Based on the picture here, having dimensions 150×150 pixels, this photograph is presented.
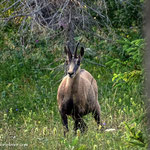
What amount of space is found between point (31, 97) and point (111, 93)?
1996mm

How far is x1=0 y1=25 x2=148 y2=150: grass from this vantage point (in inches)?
214

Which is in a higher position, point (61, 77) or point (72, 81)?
point (72, 81)

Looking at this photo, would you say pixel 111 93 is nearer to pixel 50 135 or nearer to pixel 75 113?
pixel 75 113

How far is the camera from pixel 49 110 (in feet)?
29.0

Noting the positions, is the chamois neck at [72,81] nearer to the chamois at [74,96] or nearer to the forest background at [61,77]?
the chamois at [74,96]

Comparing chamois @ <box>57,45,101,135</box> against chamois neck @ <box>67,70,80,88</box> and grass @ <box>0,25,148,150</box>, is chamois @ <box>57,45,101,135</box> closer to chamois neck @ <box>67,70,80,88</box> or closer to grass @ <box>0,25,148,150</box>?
chamois neck @ <box>67,70,80,88</box>

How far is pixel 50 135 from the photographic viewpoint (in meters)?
5.97

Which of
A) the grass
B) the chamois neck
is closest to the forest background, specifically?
the grass

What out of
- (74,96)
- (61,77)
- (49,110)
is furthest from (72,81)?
(61,77)

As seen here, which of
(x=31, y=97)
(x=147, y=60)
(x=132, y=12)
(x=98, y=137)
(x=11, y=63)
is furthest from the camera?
(x=132, y=12)

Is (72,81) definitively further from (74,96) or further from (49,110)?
(49,110)

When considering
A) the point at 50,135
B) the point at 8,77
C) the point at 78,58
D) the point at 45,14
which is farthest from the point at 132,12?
the point at 50,135

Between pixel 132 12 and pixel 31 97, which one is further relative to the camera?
pixel 132 12

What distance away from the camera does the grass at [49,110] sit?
5424 mm
